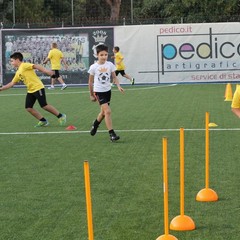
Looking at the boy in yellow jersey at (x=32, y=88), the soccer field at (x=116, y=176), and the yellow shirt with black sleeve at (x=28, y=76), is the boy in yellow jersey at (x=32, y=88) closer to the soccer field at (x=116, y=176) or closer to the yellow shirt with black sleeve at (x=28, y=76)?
the yellow shirt with black sleeve at (x=28, y=76)

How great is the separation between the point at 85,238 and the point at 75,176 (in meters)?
3.38

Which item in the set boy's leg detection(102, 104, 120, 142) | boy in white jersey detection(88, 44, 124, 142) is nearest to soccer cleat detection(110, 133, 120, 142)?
boy's leg detection(102, 104, 120, 142)

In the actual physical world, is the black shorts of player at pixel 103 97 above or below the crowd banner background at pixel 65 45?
below

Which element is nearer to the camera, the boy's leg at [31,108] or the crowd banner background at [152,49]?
the boy's leg at [31,108]

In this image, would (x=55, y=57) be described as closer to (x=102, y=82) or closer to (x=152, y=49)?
(x=152, y=49)

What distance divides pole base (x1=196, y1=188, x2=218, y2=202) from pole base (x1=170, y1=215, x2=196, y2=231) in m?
1.20

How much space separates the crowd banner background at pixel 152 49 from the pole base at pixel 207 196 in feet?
83.0

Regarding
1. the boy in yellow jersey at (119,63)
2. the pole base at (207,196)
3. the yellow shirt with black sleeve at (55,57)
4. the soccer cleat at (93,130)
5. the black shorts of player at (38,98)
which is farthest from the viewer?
the boy in yellow jersey at (119,63)

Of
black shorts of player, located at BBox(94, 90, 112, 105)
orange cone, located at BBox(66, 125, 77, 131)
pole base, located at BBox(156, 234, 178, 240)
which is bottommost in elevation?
orange cone, located at BBox(66, 125, 77, 131)

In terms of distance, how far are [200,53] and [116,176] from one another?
23.9 m

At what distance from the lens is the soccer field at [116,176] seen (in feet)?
24.5

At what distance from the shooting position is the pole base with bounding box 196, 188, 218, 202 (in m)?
8.48

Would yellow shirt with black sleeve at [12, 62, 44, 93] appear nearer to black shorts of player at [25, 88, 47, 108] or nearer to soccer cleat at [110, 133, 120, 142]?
black shorts of player at [25, 88, 47, 108]

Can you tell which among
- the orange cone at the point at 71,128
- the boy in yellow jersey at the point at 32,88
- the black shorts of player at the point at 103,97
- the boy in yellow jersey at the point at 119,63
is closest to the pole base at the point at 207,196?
the black shorts of player at the point at 103,97
